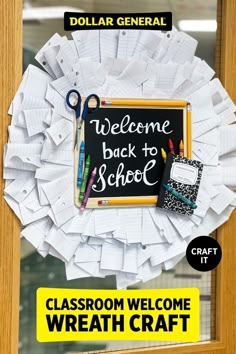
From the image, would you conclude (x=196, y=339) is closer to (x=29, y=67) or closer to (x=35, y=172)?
(x=35, y=172)

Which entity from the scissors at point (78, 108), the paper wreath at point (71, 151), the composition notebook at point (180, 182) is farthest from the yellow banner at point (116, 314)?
the scissors at point (78, 108)

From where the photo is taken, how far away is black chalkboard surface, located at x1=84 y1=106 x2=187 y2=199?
1136mm

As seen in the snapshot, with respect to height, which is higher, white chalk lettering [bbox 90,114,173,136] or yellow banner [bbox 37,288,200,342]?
white chalk lettering [bbox 90,114,173,136]


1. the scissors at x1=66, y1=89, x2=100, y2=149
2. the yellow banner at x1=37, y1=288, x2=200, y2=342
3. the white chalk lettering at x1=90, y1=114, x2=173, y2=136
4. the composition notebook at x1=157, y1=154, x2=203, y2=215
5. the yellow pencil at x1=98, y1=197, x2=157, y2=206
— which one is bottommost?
the yellow banner at x1=37, y1=288, x2=200, y2=342

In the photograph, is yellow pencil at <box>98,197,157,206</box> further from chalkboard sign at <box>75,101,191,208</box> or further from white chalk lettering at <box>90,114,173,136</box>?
white chalk lettering at <box>90,114,173,136</box>

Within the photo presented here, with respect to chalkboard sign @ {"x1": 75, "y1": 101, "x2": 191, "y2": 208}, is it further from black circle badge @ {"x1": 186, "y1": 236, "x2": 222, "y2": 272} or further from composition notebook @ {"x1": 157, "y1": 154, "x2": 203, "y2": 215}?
black circle badge @ {"x1": 186, "y1": 236, "x2": 222, "y2": 272}

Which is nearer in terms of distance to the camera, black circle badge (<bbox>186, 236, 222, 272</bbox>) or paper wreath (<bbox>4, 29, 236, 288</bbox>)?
paper wreath (<bbox>4, 29, 236, 288</bbox>)

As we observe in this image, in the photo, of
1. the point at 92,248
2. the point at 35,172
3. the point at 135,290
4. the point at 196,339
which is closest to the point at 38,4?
the point at 35,172

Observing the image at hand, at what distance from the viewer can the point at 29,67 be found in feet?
3.59

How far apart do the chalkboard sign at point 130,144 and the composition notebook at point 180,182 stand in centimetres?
1

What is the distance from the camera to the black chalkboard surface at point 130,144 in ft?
3.73

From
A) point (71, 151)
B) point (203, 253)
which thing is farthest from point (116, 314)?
point (71, 151)

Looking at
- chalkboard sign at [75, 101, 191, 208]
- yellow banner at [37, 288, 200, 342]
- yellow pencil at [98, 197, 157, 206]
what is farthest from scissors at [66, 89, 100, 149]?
yellow banner at [37, 288, 200, 342]

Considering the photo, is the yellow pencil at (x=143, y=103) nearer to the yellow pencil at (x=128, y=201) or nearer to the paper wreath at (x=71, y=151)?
the paper wreath at (x=71, y=151)
